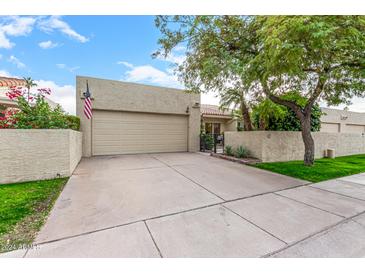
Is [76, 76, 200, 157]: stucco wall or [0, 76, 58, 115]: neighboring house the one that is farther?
[0, 76, 58, 115]: neighboring house

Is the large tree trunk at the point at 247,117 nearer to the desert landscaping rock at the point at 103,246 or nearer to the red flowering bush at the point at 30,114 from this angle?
the red flowering bush at the point at 30,114

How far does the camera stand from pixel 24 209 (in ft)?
9.69

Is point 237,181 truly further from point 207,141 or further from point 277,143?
point 207,141

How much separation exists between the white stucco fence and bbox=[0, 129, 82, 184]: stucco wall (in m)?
7.09

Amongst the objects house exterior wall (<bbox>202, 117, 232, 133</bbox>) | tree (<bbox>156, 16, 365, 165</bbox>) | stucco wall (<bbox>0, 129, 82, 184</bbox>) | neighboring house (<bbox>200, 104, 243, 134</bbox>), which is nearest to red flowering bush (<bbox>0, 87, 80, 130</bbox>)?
stucco wall (<bbox>0, 129, 82, 184</bbox>)

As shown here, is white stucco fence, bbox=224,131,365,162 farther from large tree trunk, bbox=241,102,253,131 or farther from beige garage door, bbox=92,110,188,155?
beige garage door, bbox=92,110,188,155

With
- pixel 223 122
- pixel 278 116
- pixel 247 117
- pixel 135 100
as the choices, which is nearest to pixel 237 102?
pixel 247 117

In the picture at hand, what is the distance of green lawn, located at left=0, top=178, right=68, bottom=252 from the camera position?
2.20m

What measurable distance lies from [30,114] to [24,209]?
3.16 m

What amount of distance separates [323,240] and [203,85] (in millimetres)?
6354

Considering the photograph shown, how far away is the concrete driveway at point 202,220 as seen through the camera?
206 centimetres

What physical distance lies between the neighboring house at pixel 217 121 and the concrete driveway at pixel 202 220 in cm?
1025
